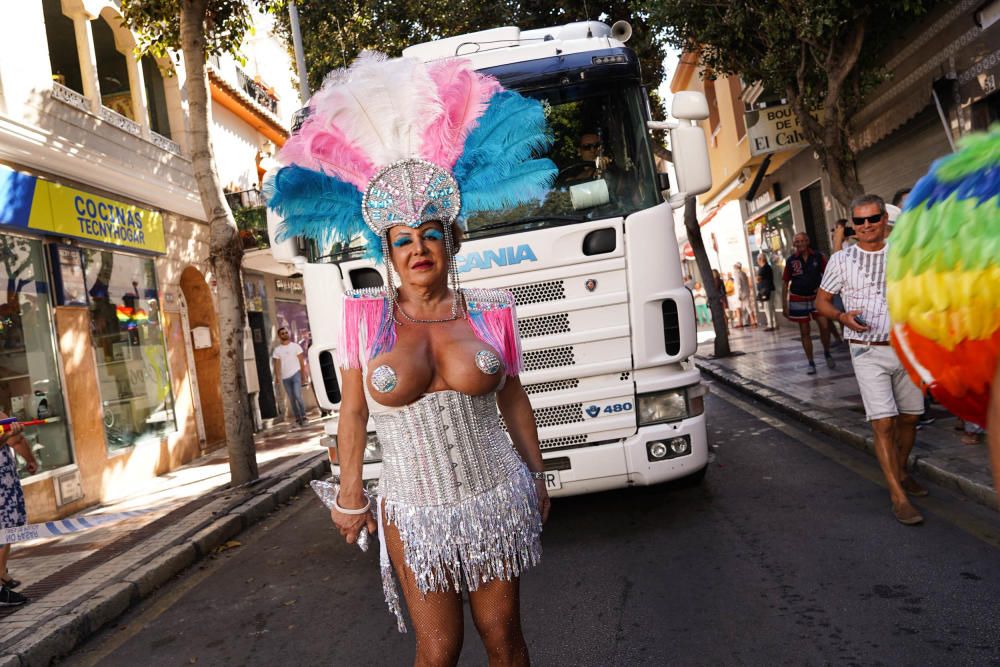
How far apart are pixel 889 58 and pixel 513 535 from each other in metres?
13.3

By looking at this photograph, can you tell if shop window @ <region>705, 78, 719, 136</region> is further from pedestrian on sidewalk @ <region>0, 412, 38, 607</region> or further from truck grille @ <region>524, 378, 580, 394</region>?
pedestrian on sidewalk @ <region>0, 412, 38, 607</region>

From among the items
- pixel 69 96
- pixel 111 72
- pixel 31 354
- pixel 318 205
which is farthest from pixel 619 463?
pixel 111 72

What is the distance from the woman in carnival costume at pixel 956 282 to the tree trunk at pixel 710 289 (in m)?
15.2

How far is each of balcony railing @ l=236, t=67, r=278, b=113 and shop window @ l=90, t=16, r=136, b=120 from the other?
6360 mm

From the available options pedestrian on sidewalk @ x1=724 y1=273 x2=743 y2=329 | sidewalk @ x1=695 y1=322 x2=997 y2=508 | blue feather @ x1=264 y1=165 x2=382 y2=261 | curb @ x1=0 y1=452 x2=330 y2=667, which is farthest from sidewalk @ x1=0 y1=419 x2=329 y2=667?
pedestrian on sidewalk @ x1=724 y1=273 x2=743 y2=329

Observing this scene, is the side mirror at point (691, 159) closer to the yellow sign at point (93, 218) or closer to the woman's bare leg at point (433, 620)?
the woman's bare leg at point (433, 620)

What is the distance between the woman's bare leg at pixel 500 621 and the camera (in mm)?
2611

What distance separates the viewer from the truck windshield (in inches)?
217

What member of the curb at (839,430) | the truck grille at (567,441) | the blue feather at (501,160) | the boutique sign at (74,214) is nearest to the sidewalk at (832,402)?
the curb at (839,430)

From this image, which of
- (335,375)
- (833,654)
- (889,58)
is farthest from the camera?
(889,58)

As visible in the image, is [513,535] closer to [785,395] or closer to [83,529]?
[83,529]

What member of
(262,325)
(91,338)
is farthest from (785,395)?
(262,325)

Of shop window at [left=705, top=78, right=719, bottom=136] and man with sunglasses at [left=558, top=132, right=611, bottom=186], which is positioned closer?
man with sunglasses at [left=558, top=132, right=611, bottom=186]

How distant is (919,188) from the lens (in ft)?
5.23
